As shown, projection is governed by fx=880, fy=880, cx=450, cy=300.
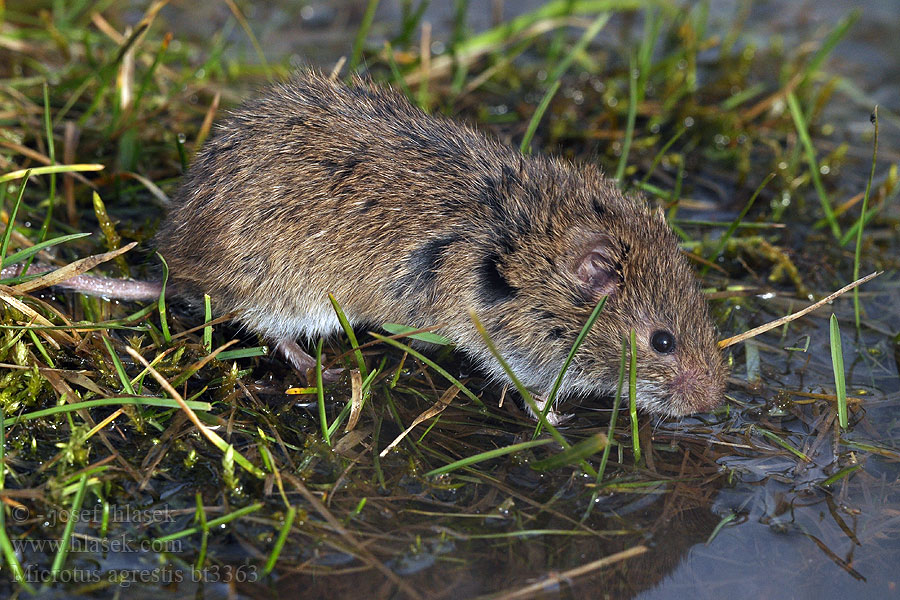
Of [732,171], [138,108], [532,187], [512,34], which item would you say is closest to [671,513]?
[532,187]

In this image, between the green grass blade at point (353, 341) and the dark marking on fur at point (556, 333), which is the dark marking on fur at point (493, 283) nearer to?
the dark marking on fur at point (556, 333)

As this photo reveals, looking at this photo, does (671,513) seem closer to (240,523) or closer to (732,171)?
(240,523)

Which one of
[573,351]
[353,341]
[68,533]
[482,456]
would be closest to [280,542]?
[68,533]

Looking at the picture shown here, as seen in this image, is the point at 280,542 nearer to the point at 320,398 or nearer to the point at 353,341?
the point at 320,398

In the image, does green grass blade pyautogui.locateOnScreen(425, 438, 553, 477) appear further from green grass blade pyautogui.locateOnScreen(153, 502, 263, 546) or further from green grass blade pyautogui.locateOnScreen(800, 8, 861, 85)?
green grass blade pyautogui.locateOnScreen(800, 8, 861, 85)

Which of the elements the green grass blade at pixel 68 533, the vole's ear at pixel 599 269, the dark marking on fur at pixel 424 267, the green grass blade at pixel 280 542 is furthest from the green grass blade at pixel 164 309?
the vole's ear at pixel 599 269

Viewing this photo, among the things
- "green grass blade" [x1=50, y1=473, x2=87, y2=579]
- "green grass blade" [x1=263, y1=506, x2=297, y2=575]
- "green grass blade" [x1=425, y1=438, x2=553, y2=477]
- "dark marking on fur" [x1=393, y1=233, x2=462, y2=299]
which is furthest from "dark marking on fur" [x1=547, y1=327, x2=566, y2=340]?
"green grass blade" [x1=50, y1=473, x2=87, y2=579]
